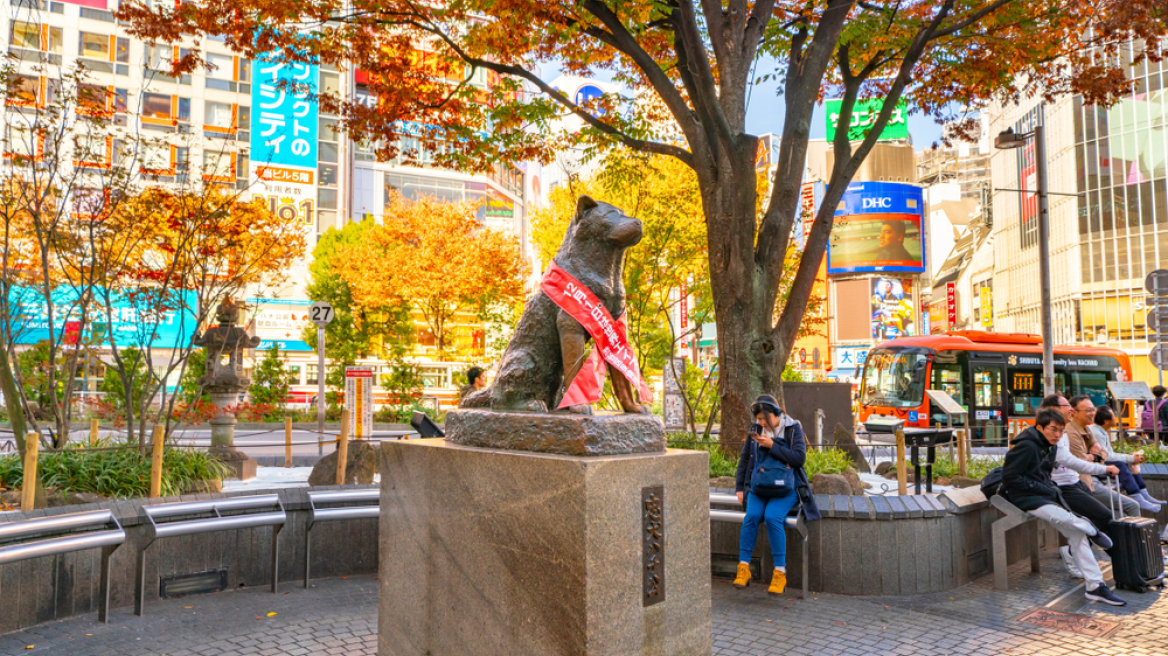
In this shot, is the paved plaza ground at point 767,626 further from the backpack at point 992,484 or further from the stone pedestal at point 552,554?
the stone pedestal at point 552,554

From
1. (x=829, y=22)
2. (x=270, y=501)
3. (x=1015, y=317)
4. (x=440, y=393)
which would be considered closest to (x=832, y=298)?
(x=1015, y=317)

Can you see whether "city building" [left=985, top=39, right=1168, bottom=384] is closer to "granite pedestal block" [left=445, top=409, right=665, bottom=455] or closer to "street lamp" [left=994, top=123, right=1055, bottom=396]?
"street lamp" [left=994, top=123, right=1055, bottom=396]

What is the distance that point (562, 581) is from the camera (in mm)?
3309

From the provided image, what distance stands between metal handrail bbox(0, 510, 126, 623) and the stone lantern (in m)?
6.52

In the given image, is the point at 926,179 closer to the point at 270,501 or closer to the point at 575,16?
the point at 575,16

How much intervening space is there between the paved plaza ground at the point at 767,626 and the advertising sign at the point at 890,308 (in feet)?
162

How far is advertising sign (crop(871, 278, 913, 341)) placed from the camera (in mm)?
52656

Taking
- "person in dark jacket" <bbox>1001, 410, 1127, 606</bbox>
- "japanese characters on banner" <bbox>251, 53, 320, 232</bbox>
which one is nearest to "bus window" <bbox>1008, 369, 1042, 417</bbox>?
"person in dark jacket" <bbox>1001, 410, 1127, 606</bbox>

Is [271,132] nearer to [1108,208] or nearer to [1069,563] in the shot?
[1069,563]

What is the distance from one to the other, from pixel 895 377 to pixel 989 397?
2512 millimetres

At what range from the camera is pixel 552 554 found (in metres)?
3.35

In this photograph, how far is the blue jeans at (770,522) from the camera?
19.6 feet

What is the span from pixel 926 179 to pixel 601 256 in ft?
228

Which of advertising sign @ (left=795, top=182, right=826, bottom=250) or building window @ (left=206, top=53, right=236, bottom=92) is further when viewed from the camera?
building window @ (left=206, top=53, right=236, bottom=92)
